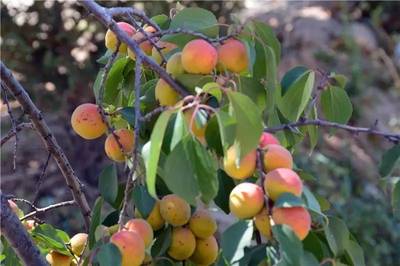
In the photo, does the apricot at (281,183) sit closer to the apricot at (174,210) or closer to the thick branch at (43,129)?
the apricot at (174,210)

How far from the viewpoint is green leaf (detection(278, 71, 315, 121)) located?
862 mm

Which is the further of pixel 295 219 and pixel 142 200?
pixel 142 200

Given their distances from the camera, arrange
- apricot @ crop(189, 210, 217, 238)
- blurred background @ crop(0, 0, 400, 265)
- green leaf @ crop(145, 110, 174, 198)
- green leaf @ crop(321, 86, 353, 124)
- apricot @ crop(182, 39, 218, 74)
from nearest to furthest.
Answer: green leaf @ crop(145, 110, 174, 198) → apricot @ crop(182, 39, 218, 74) → apricot @ crop(189, 210, 217, 238) → green leaf @ crop(321, 86, 353, 124) → blurred background @ crop(0, 0, 400, 265)

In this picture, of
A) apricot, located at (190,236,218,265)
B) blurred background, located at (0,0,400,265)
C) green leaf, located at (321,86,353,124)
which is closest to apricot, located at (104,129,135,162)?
apricot, located at (190,236,218,265)

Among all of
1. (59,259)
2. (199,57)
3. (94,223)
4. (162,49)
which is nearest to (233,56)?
(199,57)

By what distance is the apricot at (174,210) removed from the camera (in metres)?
0.79

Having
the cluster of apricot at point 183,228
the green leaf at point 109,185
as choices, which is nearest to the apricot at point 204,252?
the cluster of apricot at point 183,228

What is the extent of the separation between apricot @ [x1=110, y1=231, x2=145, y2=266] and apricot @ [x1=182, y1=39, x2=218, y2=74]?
0.17 m

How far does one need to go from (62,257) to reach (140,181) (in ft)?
0.63

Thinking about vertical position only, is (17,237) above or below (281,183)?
below

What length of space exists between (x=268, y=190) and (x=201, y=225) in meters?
0.20

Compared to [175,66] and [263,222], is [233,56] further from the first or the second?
[263,222]

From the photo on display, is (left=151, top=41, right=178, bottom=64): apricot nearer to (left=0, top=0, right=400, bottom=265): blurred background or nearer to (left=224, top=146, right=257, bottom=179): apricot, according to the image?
(left=224, top=146, right=257, bottom=179): apricot

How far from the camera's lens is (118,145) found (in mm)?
779
